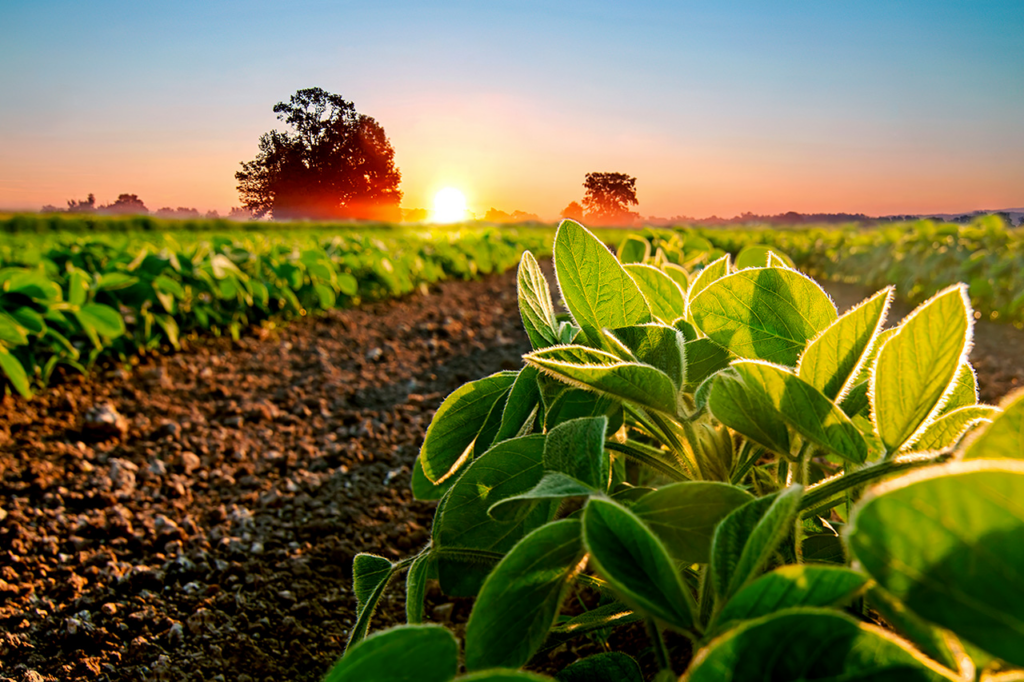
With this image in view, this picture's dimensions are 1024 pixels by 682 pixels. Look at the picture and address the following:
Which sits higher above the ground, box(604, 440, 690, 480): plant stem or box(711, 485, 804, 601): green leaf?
box(711, 485, 804, 601): green leaf

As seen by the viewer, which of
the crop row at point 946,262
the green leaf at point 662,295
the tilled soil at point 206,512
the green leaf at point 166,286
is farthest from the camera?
the crop row at point 946,262

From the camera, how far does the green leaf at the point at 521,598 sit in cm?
47

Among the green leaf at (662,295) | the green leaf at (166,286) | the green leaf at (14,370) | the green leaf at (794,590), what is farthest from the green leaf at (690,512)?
the green leaf at (166,286)

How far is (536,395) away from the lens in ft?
2.38

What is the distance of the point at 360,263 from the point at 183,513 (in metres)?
4.38

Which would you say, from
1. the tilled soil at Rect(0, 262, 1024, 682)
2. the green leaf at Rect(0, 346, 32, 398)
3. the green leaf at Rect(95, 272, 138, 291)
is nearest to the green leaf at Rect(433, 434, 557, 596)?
the tilled soil at Rect(0, 262, 1024, 682)

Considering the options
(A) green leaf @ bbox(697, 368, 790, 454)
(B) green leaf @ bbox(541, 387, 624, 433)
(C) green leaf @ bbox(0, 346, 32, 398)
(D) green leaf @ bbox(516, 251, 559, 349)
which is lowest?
(C) green leaf @ bbox(0, 346, 32, 398)

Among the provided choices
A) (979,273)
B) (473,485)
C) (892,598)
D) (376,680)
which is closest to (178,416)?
(473,485)

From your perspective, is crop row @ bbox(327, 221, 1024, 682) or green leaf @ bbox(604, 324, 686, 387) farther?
green leaf @ bbox(604, 324, 686, 387)

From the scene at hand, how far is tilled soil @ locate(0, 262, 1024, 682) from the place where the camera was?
162cm

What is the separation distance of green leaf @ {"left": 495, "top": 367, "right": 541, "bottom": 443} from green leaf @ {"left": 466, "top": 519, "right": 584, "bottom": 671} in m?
0.23

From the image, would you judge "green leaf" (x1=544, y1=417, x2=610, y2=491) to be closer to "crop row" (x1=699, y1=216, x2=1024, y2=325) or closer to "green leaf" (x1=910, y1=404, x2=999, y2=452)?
"green leaf" (x1=910, y1=404, x2=999, y2=452)

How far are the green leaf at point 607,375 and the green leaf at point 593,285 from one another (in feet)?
0.40

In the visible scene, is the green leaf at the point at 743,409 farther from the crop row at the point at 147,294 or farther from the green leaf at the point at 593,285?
the crop row at the point at 147,294
